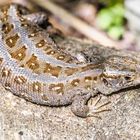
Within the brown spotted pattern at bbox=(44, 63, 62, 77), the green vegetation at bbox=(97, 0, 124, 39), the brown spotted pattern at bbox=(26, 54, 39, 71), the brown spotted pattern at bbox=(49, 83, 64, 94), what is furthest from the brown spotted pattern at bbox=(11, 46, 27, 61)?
the green vegetation at bbox=(97, 0, 124, 39)

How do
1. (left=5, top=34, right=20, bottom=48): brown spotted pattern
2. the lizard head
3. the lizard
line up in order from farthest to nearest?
(left=5, top=34, right=20, bottom=48): brown spotted pattern
the lizard
the lizard head

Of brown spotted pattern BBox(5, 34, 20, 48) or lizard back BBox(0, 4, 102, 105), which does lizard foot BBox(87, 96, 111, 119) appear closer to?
lizard back BBox(0, 4, 102, 105)

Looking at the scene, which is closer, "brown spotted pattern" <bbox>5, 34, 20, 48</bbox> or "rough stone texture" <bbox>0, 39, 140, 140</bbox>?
"rough stone texture" <bbox>0, 39, 140, 140</bbox>

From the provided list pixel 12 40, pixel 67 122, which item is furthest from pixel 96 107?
pixel 12 40

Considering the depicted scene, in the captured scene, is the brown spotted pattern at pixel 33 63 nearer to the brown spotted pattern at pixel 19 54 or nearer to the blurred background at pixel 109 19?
the brown spotted pattern at pixel 19 54

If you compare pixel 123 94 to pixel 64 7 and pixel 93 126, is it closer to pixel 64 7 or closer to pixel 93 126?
pixel 93 126

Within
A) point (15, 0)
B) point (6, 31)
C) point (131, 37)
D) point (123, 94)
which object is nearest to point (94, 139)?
point (123, 94)
